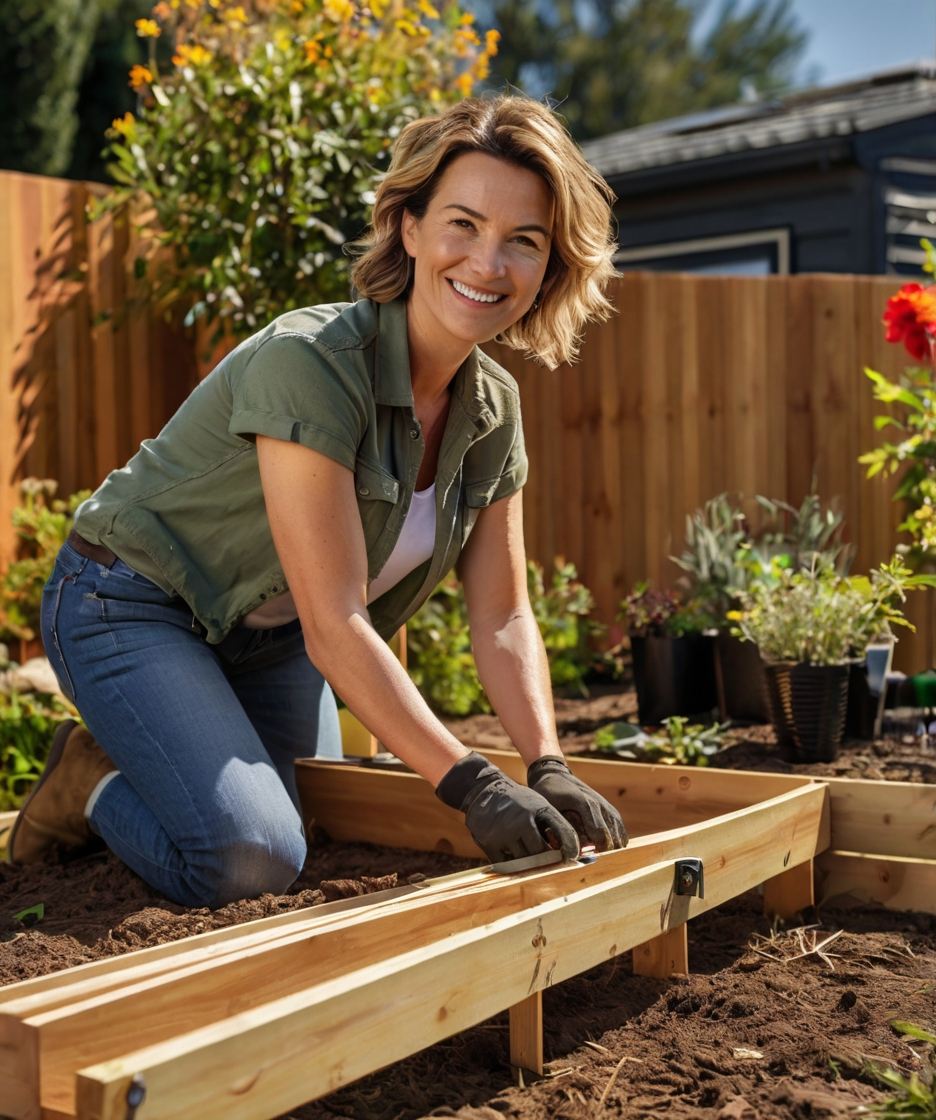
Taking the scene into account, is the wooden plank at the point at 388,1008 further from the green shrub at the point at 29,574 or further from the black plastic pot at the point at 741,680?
the green shrub at the point at 29,574

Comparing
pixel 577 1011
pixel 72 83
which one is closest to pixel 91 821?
pixel 577 1011

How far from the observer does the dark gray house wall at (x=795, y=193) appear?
7.07m

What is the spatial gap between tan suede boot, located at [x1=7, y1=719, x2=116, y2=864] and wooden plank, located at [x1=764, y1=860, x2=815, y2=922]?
1448 mm

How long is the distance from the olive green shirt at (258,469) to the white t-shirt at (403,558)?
2cm

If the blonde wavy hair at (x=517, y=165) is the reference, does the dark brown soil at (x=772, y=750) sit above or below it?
below

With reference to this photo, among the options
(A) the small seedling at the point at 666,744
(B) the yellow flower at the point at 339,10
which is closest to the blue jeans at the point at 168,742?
(A) the small seedling at the point at 666,744

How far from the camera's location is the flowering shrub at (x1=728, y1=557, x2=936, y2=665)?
130 inches

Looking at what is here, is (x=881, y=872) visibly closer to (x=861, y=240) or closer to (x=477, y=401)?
(x=477, y=401)

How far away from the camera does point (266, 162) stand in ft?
13.9

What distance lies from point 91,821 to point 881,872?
171 cm

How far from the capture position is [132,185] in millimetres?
4508

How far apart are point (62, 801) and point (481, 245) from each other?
1495 millimetres

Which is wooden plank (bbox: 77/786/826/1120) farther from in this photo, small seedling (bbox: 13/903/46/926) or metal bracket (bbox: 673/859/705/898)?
small seedling (bbox: 13/903/46/926)

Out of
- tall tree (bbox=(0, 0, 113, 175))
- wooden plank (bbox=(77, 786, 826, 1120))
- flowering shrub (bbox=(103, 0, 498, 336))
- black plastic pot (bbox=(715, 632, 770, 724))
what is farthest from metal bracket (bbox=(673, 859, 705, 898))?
tall tree (bbox=(0, 0, 113, 175))
